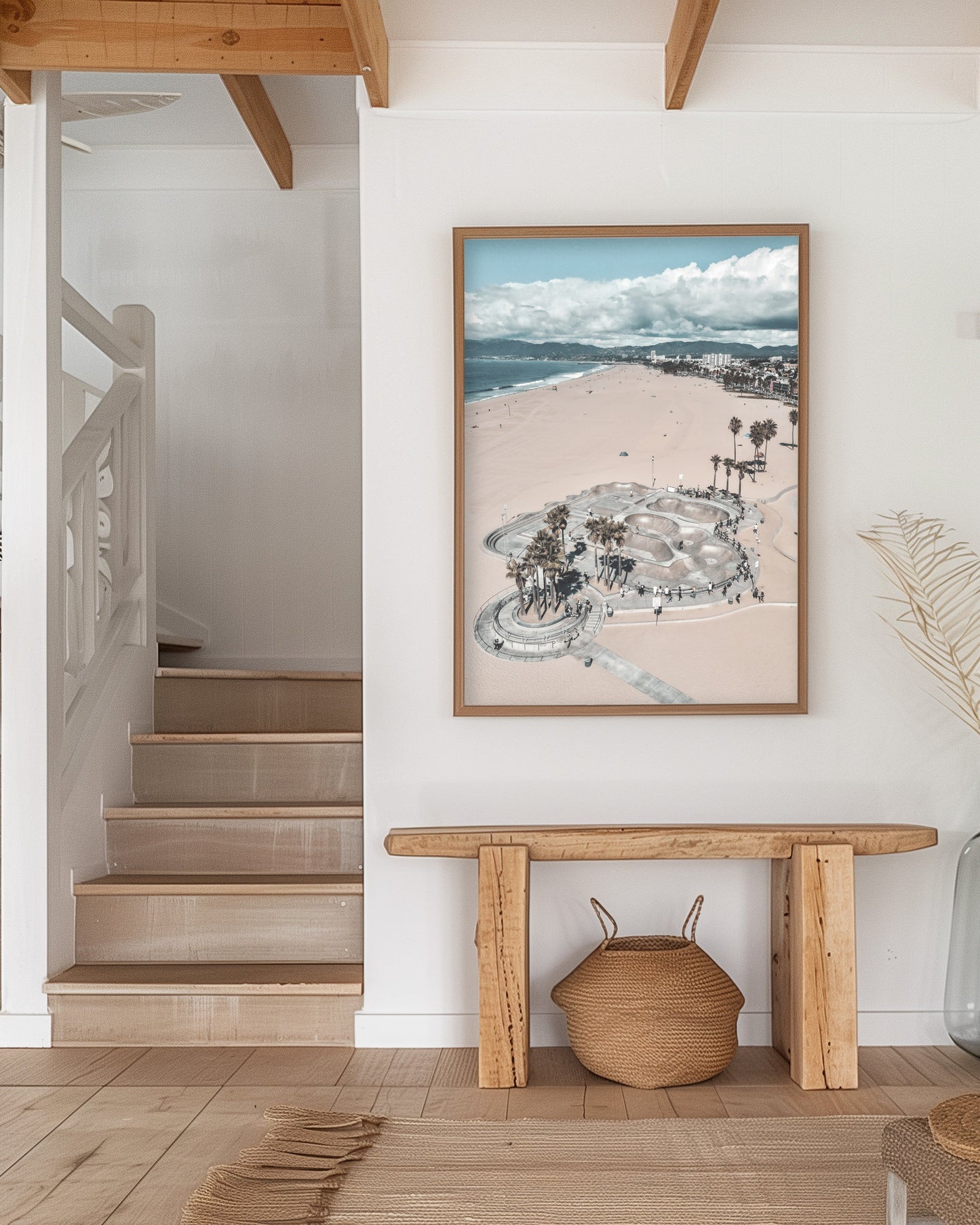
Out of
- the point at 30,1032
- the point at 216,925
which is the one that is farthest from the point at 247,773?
the point at 30,1032

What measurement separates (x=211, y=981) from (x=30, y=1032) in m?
0.51

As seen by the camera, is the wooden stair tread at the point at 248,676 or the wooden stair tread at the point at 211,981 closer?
the wooden stair tread at the point at 211,981

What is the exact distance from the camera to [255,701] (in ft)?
13.0

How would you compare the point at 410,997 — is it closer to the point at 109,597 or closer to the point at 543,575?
the point at 543,575

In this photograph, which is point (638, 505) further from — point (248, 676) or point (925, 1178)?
point (925, 1178)

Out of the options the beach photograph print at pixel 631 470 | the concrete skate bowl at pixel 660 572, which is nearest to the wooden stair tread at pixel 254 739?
the beach photograph print at pixel 631 470

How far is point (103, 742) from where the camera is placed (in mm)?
3404

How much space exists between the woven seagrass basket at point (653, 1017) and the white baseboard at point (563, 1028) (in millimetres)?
287

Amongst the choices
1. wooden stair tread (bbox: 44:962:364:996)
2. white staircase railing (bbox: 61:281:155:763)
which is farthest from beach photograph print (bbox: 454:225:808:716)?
white staircase railing (bbox: 61:281:155:763)

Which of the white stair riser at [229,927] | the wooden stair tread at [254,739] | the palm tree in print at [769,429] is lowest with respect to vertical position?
the white stair riser at [229,927]

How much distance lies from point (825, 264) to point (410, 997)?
7.49ft

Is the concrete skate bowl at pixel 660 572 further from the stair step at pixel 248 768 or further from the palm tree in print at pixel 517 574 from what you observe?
the stair step at pixel 248 768

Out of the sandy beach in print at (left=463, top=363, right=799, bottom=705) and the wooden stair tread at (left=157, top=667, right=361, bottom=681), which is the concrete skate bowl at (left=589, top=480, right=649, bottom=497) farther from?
the wooden stair tread at (left=157, top=667, right=361, bottom=681)

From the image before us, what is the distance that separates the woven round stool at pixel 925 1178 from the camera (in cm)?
146
